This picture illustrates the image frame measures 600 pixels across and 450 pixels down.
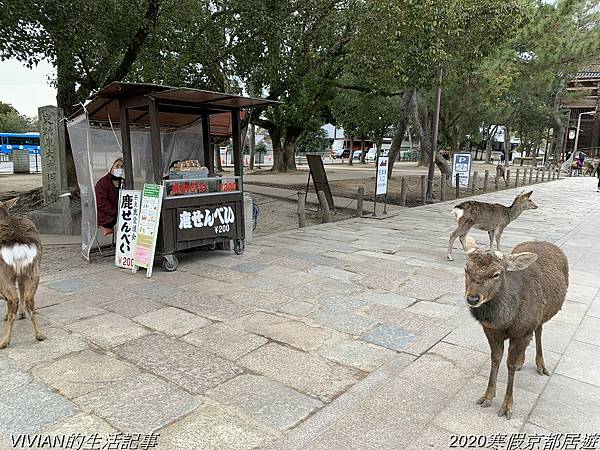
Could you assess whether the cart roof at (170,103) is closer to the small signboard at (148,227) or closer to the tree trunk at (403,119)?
the small signboard at (148,227)

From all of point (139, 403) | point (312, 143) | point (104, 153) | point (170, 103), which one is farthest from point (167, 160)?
point (312, 143)

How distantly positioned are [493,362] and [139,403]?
2.31 m

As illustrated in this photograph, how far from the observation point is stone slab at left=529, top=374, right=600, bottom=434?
106 inches

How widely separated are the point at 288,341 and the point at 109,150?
15.8 ft

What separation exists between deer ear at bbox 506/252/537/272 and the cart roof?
4193 mm

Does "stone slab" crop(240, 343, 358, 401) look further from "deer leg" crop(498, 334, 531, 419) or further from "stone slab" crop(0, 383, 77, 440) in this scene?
"stone slab" crop(0, 383, 77, 440)

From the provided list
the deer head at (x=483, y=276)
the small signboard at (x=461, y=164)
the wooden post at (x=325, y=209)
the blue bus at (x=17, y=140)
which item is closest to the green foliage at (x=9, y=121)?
the blue bus at (x=17, y=140)

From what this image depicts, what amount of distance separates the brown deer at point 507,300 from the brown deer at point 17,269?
11.3ft

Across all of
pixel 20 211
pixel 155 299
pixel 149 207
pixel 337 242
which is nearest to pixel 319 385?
pixel 155 299

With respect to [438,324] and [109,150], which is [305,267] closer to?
[438,324]

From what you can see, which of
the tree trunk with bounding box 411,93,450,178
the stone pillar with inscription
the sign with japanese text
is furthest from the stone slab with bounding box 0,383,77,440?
the tree trunk with bounding box 411,93,450,178

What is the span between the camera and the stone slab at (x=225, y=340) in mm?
3639

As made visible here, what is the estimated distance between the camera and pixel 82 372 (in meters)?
3.25

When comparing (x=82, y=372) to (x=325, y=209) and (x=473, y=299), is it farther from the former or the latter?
(x=325, y=209)
